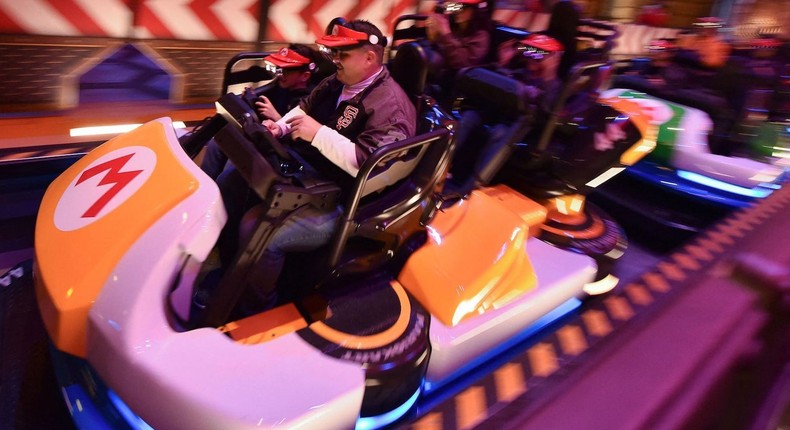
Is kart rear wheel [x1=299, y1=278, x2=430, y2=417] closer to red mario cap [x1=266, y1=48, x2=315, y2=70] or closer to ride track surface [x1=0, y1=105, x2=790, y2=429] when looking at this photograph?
ride track surface [x1=0, y1=105, x2=790, y2=429]

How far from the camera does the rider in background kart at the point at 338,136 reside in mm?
1623

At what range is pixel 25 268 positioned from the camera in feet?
6.01

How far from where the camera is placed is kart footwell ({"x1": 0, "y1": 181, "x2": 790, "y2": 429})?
96 cm

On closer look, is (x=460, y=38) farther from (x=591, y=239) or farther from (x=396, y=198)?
(x=396, y=198)

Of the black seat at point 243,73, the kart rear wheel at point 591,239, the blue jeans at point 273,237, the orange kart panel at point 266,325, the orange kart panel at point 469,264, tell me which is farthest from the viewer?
the kart rear wheel at point 591,239

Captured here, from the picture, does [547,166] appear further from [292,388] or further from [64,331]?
[64,331]

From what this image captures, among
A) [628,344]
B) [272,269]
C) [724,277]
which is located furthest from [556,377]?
[272,269]

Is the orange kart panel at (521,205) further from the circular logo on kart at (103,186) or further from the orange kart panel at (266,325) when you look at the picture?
the circular logo on kart at (103,186)

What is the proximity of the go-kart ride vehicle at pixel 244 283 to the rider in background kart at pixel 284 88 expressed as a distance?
96 mm

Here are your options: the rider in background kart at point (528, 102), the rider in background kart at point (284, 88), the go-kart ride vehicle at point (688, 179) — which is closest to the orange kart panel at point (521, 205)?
the rider in background kart at point (528, 102)

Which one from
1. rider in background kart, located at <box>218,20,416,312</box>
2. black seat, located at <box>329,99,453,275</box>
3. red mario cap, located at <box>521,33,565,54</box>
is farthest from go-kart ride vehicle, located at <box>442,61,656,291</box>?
rider in background kart, located at <box>218,20,416,312</box>

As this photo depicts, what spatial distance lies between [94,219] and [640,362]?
4.44 feet

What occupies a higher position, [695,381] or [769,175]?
[695,381]

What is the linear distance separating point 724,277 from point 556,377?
47cm
